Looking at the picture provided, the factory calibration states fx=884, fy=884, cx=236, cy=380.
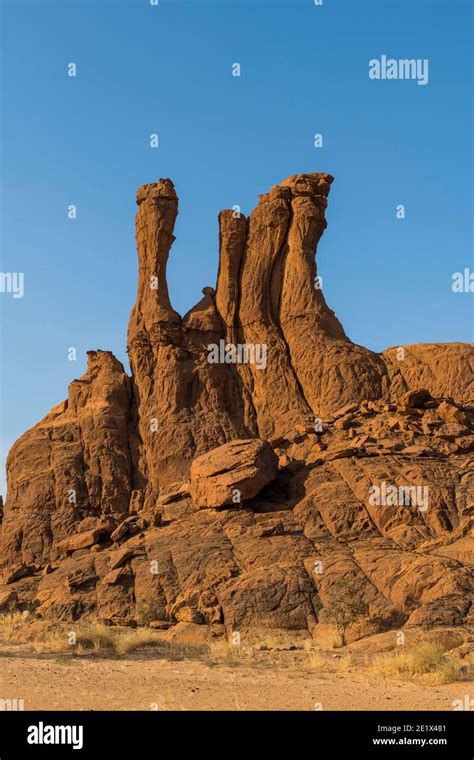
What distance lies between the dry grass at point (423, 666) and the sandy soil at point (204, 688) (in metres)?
0.32

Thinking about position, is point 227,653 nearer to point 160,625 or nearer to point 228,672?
point 228,672

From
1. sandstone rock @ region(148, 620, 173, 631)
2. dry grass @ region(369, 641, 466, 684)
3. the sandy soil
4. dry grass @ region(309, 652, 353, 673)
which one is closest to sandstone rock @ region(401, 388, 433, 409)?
sandstone rock @ region(148, 620, 173, 631)

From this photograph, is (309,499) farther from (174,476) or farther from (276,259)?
(276,259)

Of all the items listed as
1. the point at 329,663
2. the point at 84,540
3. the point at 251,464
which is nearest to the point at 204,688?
the point at 329,663

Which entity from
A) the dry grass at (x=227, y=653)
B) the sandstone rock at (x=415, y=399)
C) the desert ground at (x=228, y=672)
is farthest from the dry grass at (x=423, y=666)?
the sandstone rock at (x=415, y=399)

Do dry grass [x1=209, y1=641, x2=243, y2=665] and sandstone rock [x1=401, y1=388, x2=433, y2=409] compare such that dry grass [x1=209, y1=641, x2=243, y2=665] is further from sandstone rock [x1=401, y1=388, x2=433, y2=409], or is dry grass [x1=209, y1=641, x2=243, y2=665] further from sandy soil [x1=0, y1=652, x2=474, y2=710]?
sandstone rock [x1=401, y1=388, x2=433, y2=409]

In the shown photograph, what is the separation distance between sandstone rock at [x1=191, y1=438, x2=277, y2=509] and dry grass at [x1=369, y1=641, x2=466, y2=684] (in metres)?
14.4

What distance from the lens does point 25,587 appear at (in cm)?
3362

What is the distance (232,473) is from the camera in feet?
109

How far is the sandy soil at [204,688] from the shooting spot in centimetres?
1455

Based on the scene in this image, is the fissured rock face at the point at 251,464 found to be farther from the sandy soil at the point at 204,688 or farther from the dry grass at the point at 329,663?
the sandy soil at the point at 204,688

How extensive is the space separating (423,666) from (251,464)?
16245 mm
